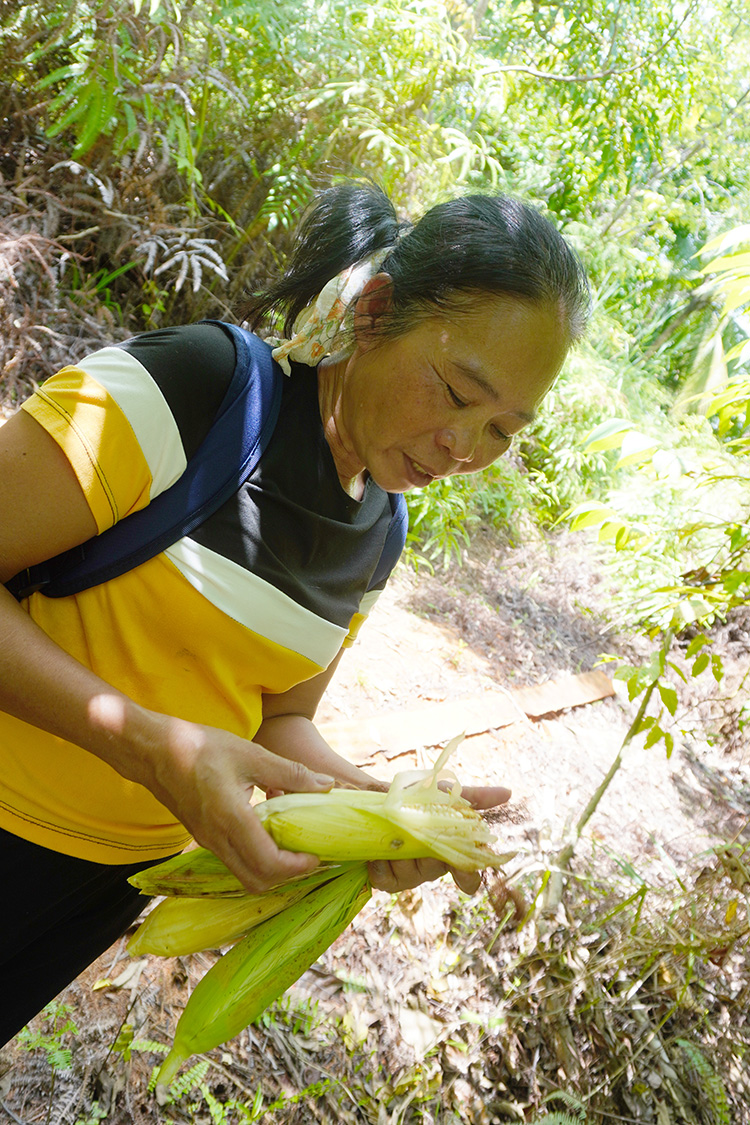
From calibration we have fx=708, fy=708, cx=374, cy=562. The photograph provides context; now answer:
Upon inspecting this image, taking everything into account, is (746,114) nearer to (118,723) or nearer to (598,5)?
(598,5)

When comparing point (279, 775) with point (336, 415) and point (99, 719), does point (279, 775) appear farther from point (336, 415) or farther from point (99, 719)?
point (336, 415)

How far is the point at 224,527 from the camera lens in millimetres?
1154

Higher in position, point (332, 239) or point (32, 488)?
point (332, 239)

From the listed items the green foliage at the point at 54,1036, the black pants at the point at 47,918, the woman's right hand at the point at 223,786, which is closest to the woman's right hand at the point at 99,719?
the woman's right hand at the point at 223,786

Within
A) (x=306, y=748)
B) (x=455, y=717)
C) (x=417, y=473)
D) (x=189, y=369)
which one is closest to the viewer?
(x=189, y=369)

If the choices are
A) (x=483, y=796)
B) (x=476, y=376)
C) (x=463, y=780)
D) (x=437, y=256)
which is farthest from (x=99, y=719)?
(x=463, y=780)

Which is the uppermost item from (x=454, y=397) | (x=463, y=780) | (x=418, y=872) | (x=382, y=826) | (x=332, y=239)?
(x=332, y=239)

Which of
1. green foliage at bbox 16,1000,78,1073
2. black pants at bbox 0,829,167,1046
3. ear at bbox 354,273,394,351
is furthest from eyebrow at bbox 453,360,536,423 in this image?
green foliage at bbox 16,1000,78,1073

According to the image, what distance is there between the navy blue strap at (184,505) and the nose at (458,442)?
321mm

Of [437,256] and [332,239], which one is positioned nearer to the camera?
[437,256]

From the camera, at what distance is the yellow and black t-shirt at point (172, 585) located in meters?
1.01

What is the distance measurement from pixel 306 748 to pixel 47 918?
1.82ft

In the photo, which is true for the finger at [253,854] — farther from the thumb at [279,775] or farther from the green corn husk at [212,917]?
the green corn husk at [212,917]

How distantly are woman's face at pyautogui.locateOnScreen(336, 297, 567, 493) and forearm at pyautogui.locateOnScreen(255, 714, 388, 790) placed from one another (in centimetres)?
58
